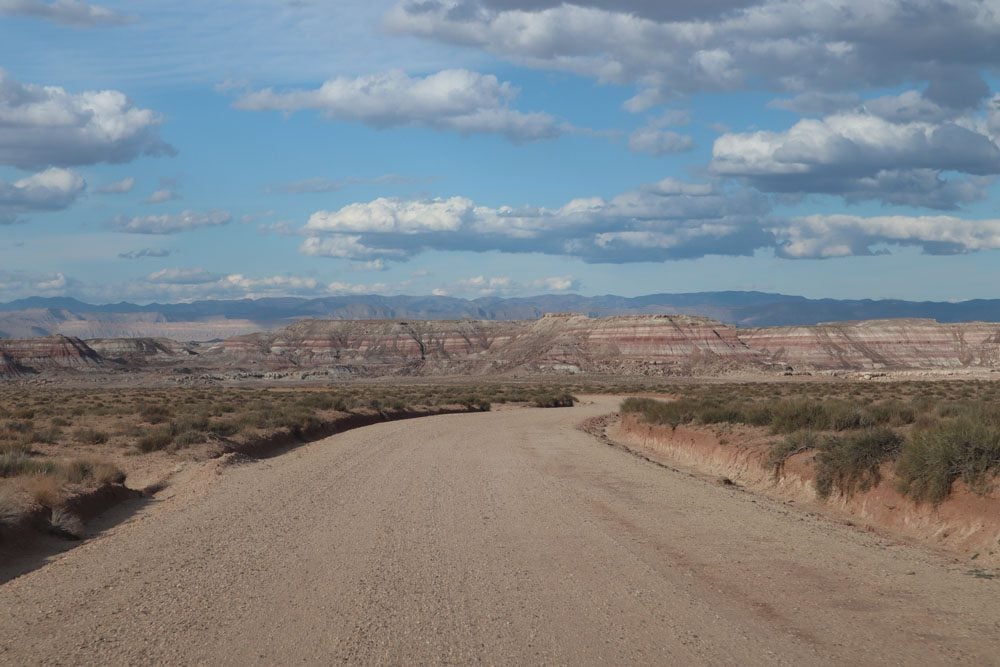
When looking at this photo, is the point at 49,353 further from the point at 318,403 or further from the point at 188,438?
the point at 188,438

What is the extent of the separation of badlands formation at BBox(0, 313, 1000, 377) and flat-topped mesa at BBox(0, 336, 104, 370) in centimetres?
15

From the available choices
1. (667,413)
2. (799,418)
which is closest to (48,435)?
(667,413)

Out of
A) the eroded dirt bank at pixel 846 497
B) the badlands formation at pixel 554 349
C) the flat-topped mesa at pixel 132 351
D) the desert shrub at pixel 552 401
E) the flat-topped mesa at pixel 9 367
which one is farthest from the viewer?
the flat-topped mesa at pixel 132 351

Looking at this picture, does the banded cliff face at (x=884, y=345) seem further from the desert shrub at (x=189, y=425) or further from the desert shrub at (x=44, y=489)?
the desert shrub at (x=44, y=489)

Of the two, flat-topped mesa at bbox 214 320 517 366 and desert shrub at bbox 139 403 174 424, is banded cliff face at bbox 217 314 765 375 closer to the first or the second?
flat-topped mesa at bbox 214 320 517 366

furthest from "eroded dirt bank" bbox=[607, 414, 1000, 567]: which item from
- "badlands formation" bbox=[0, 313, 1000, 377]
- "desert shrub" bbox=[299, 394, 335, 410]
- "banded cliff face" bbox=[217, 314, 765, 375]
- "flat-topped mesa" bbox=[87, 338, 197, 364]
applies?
"flat-topped mesa" bbox=[87, 338, 197, 364]

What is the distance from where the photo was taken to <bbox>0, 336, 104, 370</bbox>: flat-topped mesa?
126 m

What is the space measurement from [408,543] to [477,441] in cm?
1791

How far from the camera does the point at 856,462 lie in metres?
15.9

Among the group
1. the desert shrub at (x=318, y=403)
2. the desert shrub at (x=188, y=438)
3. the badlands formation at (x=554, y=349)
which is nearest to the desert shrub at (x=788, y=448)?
the desert shrub at (x=188, y=438)

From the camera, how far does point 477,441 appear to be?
2973 cm

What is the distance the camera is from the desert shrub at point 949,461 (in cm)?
1270

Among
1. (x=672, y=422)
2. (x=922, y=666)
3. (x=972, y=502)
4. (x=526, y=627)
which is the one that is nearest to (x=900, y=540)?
(x=972, y=502)

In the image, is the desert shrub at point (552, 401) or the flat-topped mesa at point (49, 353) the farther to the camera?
the flat-topped mesa at point (49, 353)
